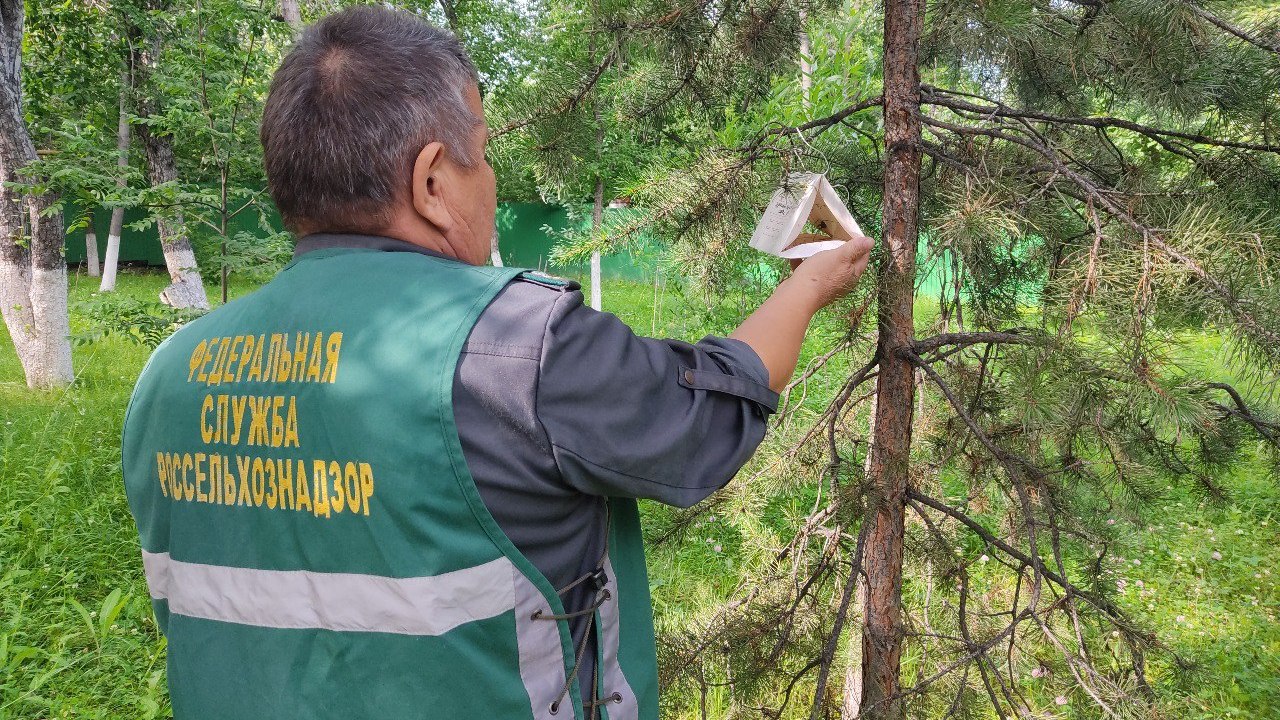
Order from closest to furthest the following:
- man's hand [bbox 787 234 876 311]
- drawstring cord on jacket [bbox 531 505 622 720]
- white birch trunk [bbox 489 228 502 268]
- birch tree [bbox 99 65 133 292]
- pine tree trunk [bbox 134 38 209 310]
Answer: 1. drawstring cord on jacket [bbox 531 505 622 720]
2. man's hand [bbox 787 234 876 311]
3. white birch trunk [bbox 489 228 502 268]
4. birch tree [bbox 99 65 133 292]
5. pine tree trunk [bbox 134 38 209 310]

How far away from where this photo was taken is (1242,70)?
186cm

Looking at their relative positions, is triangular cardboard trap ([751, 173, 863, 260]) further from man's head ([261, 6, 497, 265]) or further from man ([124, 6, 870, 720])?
man's head ([261, 6, 497, 265])

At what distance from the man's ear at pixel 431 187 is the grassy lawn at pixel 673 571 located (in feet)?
3.01

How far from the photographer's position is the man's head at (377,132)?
1167 millimetres

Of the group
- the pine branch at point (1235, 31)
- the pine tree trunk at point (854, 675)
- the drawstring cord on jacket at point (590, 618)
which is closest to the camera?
the drawstring cord on jacket at point (590, 618)

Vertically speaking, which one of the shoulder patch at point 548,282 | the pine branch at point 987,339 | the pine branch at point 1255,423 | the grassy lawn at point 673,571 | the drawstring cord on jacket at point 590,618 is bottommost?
the grassy lawn at point 673,571

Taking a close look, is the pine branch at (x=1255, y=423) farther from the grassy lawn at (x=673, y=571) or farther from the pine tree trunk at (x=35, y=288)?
the pine tree trunk at (x=35, y=288)

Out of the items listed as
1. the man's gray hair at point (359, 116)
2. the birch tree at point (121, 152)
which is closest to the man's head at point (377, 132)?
the man's gray hair at point (359, 116)

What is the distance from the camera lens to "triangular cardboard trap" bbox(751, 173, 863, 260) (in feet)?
5.11

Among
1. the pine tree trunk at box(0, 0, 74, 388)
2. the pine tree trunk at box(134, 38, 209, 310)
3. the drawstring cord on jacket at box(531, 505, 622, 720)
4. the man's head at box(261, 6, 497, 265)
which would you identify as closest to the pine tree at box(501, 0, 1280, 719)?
the drawstring cord on jacket at box(531, 505, 622, 720)

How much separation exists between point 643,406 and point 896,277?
2.63 feet

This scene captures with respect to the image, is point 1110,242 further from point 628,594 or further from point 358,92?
point 358,92

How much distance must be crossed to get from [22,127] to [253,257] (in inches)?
126

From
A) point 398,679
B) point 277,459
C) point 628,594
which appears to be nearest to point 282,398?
point 277,459
